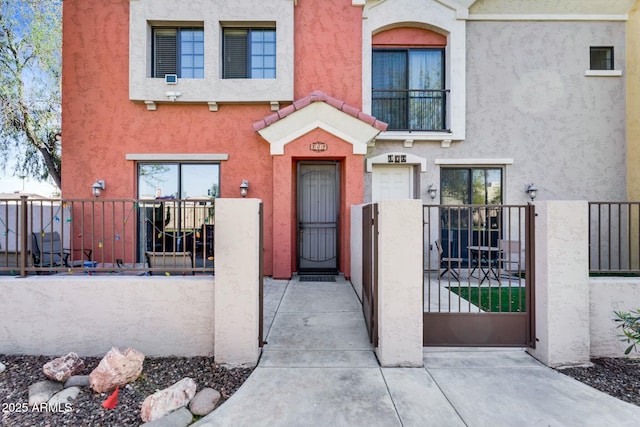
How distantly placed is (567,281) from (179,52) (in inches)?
364

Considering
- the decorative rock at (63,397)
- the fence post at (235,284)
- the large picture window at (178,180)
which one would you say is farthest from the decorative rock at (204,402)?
the large picture window at (178,180)

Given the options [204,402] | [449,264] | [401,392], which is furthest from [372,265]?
[204,402]

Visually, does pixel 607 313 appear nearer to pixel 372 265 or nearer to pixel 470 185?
pixel 372 265

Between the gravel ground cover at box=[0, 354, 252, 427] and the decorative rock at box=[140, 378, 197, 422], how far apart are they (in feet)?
0.41

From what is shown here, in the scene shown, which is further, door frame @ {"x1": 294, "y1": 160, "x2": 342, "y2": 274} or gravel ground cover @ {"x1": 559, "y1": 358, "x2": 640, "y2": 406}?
door frame @ {"x1": 294, "y1": 160, "x2": 342, "y2": 274}

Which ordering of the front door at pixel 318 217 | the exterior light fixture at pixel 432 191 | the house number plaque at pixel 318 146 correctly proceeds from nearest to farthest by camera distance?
Answer: the house number plaque at pixel 318 146 → the front door at pixel 318 217 → the exterior light fixture at pixel 432 191

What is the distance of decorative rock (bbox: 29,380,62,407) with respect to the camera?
10.3ft

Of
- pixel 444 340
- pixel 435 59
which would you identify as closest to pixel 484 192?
pixel 435 59

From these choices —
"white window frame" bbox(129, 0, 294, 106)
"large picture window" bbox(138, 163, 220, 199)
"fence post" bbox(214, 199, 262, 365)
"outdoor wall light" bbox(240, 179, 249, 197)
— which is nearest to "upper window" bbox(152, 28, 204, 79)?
"white window frame" bbox(129, 0, 294, 106)

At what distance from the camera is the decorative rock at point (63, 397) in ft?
10.1

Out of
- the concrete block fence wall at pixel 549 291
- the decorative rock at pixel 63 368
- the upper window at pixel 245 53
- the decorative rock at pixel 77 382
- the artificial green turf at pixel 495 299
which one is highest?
the upper window at pixel 245 53

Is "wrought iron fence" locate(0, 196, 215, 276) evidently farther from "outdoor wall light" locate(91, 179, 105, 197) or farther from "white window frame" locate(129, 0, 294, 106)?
"white window frame" locate(129, 0, 294, 106)

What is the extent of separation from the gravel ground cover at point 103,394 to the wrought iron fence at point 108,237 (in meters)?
1.11

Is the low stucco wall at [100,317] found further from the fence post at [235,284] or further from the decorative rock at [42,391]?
the decorative rock at [42,391]
